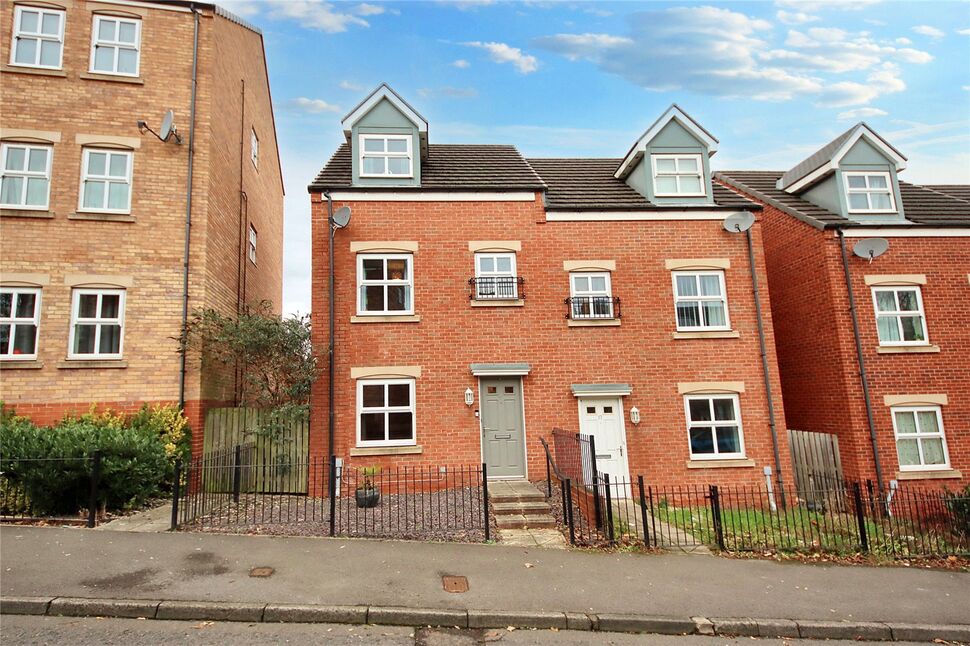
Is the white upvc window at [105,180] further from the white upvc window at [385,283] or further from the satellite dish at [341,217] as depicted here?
the white upvc window at [385,283]

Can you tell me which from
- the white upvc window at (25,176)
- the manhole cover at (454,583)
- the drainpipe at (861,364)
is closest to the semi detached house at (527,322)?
the drainpipe at (861,364)

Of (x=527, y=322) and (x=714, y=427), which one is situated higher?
(x=527, y=322)

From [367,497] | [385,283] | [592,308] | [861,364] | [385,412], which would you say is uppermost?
[385,283]

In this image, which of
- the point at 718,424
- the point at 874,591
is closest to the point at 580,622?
the point at 874,591

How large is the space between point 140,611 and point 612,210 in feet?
38.1

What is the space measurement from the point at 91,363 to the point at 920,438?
1856 centimetres

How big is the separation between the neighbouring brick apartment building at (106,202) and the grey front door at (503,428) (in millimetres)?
6187

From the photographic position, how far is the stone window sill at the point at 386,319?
11688 mm

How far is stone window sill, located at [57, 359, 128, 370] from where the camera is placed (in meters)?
10.6

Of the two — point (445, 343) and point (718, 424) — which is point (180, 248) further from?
point (718, 424)

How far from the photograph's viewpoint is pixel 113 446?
8750 mm

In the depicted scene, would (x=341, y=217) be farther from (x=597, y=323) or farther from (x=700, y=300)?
(x=700, y=300)

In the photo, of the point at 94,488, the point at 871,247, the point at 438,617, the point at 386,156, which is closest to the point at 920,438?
the point at 871,247

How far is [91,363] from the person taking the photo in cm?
1063
